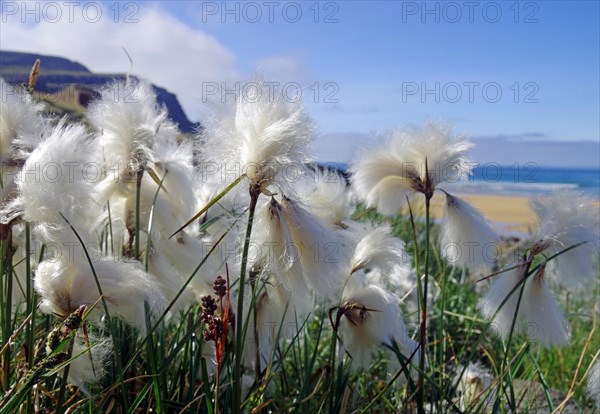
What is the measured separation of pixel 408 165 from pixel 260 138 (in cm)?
57

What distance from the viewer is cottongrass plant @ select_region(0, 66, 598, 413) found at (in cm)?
121

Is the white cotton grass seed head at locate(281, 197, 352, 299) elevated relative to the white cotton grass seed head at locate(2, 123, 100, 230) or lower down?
lower down

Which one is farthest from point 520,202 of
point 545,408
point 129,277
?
point 129,277

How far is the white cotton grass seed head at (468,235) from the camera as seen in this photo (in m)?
1.54

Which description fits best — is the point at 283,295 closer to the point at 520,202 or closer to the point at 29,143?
the point at 29,143

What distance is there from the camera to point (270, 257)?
120cm

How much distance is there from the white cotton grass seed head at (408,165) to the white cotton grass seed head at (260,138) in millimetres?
449

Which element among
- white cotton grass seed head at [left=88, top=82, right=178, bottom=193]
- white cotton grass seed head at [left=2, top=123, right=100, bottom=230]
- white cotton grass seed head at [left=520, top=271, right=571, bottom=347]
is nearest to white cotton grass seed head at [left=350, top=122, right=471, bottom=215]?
white cotton grass seed head at [left=520, top=271, right=571, bottom=347]

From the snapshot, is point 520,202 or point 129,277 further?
point 520,202

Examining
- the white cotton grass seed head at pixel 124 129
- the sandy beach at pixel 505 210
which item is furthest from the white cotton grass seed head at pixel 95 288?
the sandy beach at pixel 505 210

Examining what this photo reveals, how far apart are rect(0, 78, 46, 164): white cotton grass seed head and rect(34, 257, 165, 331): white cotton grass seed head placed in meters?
0.33

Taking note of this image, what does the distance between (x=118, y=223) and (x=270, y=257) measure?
814 millimetres

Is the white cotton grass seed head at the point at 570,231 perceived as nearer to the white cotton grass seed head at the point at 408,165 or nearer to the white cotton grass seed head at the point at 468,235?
the white cotton grass seed head at the point at 468,235

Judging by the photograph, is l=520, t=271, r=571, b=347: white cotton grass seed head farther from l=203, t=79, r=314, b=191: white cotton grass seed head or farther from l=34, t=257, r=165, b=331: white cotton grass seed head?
l=34, t=257, r=165, b=331: white cotton grass seed head
